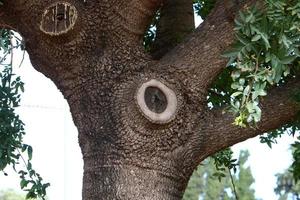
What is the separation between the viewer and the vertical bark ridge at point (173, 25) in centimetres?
354

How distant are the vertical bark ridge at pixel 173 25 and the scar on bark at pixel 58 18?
0.68m

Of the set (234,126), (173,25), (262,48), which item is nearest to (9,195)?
(173,25)

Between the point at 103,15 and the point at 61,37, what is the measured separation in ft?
0.74

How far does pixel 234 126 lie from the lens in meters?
2.98

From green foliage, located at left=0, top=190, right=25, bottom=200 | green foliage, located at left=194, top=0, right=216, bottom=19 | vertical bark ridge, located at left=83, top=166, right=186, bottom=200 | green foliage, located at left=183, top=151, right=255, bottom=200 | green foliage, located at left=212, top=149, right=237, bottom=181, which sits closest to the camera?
vertical bark ridge, located at left=83, top=166, right=186, bottom=200

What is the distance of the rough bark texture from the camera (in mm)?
2857

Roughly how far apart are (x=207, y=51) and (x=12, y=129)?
118 cm

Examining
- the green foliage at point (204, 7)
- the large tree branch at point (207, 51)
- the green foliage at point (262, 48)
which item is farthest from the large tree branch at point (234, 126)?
the green foliage at point (204, 7)

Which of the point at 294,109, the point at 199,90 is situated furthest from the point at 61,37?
the point at 294,109

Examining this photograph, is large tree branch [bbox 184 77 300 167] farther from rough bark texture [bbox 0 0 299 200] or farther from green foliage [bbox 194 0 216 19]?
green foliage [bbox 194 0 216 19]

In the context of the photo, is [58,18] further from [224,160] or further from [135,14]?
[224,160]

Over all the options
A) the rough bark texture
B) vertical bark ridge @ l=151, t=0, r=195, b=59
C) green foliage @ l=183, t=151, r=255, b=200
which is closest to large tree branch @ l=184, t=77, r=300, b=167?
the rough bark texture

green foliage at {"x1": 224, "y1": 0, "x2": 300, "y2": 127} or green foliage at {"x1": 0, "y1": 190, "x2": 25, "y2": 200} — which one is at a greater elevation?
green foliage at {"x1": 0, "y1": 190, "x2": 25, "y2": 200}

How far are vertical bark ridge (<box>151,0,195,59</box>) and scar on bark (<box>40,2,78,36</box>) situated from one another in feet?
2.25
